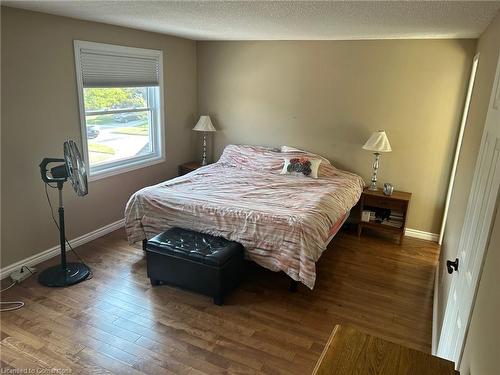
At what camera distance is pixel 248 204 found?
3.31 m

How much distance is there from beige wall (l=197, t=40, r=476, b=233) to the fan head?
2.53 meters

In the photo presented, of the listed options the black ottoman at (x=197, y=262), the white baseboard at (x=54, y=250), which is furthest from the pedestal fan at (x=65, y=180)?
the black ottoman at (x=197, y=262)

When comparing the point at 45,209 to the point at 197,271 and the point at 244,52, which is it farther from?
the point at 244,52

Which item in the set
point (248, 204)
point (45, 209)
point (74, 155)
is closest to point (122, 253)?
point (45, 209)

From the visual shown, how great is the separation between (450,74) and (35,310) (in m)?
4.39

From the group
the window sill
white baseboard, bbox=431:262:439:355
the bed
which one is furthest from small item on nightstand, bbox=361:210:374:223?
the window sill

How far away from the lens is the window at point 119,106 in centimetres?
373

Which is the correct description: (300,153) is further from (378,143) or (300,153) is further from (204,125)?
(204,125)

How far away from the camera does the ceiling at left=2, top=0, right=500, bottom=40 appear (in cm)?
232

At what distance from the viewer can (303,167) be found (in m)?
4.34

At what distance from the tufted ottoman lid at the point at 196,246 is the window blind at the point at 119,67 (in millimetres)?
1814

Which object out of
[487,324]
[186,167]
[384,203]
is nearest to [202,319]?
[487,324]

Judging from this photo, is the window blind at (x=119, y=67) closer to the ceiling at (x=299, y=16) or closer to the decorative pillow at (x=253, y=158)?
the ceiling at (x=299, y=16)

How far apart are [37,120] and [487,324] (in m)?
3.53
